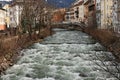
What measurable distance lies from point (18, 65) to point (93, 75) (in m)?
6.63

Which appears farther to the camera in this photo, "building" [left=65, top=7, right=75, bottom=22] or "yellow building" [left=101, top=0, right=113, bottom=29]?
"building" [left=65, top=7, right=75, bottom=22]

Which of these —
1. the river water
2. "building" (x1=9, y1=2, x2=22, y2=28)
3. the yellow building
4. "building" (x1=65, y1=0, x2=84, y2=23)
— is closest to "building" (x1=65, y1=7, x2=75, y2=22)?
"building" (x1=65, y1=0, x2=84, y2=23)

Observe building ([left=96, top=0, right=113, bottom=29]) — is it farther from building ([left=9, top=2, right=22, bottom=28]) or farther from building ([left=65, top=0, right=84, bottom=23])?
building ([left=65, top=0, right=84, bottom=23])

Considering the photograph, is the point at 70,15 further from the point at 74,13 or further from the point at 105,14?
the point at 105,14

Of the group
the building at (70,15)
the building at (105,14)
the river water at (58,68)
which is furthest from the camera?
the building at (70,15)

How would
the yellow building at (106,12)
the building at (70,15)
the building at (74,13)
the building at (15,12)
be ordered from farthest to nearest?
the building at (70,15) → the building at (74,13) → the building at (15,12) → the yellow building at (106,12)

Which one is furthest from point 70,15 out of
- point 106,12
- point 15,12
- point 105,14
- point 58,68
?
point 58,68

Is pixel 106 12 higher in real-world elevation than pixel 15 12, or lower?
lower

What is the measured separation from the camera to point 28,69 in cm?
2061

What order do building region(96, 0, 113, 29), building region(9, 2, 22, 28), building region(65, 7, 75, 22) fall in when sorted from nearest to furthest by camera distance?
building region(96, 0, 113, 29)
building region(9, 2, 22, 28)
building region(65, 7, 75, 22)

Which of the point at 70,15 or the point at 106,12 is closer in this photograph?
the point at 106,12

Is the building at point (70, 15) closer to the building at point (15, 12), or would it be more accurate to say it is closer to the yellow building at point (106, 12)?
the building at point (15, 12)

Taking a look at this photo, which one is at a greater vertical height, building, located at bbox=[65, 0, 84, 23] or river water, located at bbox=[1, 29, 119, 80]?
building, located at bbox=[65, 0, 84, 23]

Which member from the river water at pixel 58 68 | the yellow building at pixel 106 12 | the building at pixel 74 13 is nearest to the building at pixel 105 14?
the yellow building at pixel 106 12
